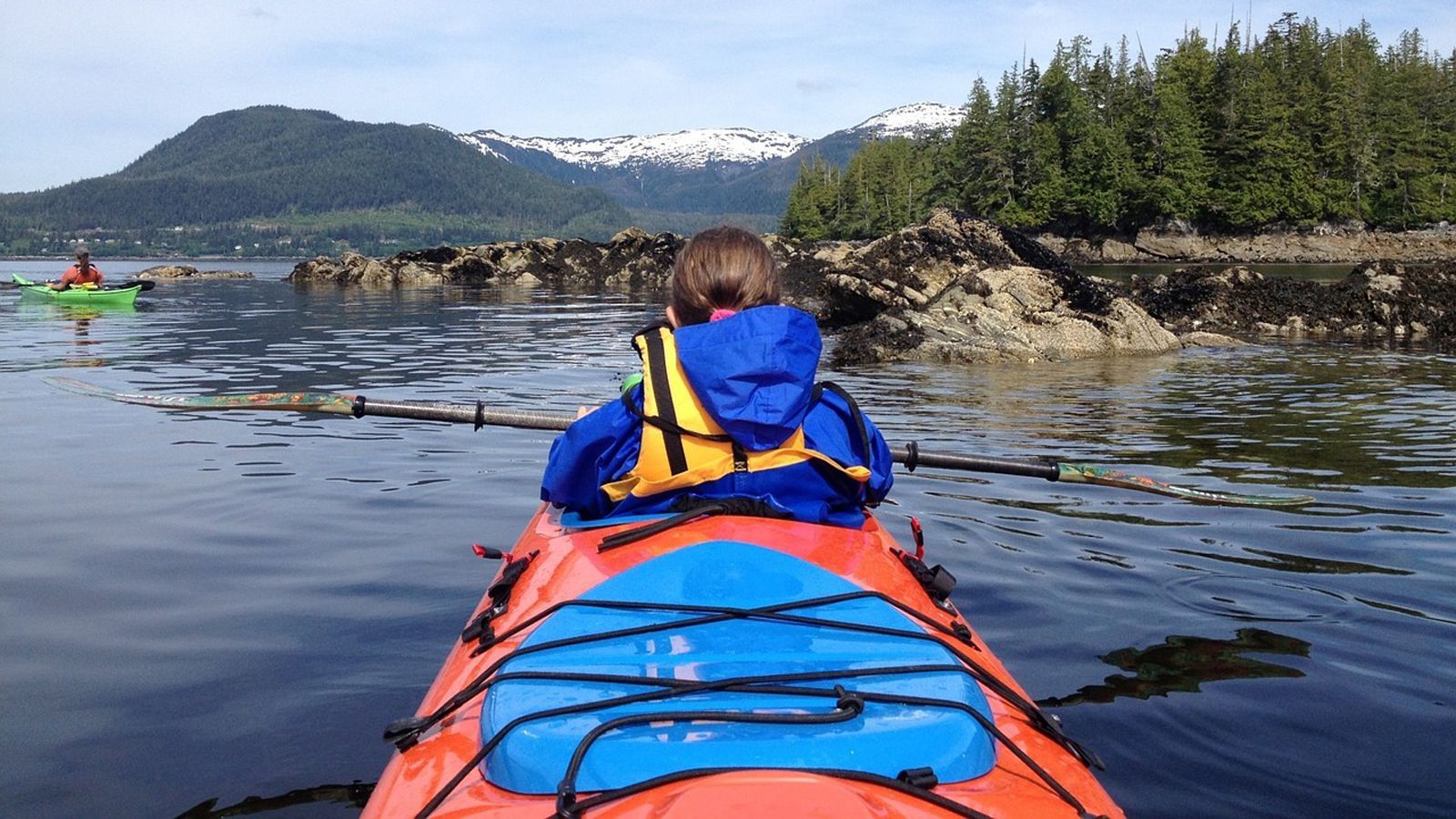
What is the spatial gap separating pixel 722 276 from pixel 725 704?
1740 mm

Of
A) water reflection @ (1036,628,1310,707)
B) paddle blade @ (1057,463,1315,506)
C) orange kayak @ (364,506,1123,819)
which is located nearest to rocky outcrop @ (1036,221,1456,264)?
paddle blade @ (1057,463,1315,506)

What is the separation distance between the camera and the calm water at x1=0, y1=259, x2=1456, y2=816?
12.7 feet

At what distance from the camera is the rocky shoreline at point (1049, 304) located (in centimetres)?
1677

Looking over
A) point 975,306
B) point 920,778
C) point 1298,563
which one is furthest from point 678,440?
point 975,306

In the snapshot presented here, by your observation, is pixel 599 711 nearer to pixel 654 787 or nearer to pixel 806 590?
pixel 654 787

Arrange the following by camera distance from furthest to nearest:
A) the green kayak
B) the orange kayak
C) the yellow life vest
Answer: the green kayak < the yellow life vest < the orange kayak

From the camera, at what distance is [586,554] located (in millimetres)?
3439

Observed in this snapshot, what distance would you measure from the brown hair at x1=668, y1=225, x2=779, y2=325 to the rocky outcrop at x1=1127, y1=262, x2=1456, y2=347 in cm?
1936

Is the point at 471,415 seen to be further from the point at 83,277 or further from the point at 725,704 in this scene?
the point at 83,277

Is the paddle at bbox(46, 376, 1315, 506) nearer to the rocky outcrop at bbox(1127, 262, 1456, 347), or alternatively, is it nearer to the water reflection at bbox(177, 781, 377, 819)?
the water reflection at bbox(177, 781, 377, 819)

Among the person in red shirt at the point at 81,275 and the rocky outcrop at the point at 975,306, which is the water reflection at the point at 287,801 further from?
the person in red shirt at the point at 81,275

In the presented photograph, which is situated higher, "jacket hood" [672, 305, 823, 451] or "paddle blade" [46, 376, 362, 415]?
"jacket hood" [672, 305, 823, 451]

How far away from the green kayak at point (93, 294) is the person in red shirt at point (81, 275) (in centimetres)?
35

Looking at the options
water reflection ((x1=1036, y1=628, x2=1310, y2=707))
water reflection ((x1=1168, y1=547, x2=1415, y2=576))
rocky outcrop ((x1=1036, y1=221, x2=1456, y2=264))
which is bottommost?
water reflection ((x1=1036, y1=628, x2=1310, y2=707))
